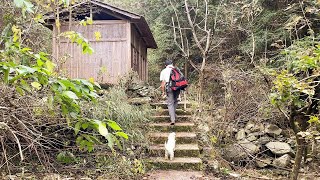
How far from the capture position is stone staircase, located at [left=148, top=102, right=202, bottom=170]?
20.8 feet

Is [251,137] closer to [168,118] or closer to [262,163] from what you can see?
[262,163]

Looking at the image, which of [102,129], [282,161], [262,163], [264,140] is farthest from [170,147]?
[102,129]

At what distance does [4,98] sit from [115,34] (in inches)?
322

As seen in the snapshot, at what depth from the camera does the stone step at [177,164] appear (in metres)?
6.28

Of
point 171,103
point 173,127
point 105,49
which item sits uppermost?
point 105,49

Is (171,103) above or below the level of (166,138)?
above

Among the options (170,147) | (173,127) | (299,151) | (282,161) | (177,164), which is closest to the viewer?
(299,151)

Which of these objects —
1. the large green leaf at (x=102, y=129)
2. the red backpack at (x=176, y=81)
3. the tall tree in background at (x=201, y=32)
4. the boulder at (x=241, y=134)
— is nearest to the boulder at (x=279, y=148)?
the boulder at (x=241, y=134)

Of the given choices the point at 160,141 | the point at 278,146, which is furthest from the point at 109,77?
the point at 278,146

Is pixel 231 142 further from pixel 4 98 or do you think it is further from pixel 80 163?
pixel 4 98

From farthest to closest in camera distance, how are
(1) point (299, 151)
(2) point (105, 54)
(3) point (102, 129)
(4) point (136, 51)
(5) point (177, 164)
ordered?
(4) point (136, 51) → (2) point (105, 54) → (5) point (177, 164) → (1) point (299, 151) → (3) point (102, 129)

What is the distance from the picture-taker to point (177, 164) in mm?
6309

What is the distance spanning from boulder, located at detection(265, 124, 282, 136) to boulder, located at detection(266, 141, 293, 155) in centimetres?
66

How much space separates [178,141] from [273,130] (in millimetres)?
4337
